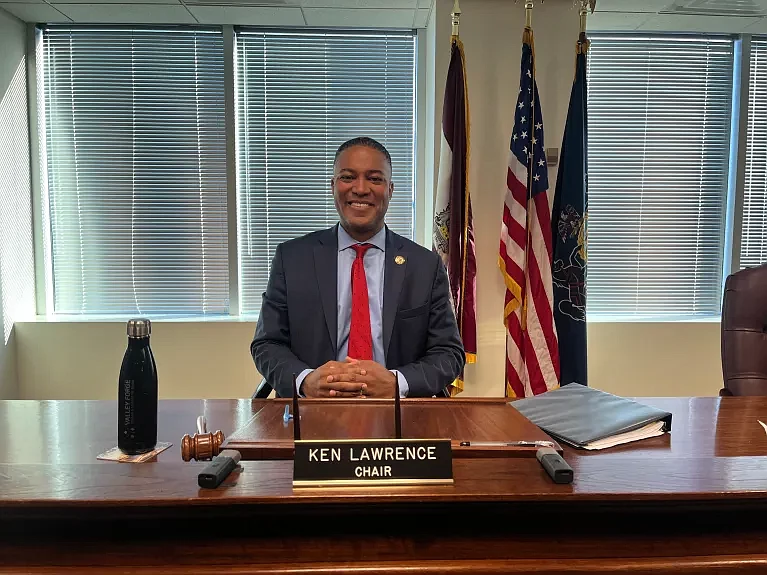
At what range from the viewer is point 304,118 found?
3.28 meters

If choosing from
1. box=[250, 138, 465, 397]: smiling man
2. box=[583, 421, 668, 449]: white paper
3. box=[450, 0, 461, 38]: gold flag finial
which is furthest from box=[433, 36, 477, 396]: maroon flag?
box=[583, 421, 668, 449]: white paper

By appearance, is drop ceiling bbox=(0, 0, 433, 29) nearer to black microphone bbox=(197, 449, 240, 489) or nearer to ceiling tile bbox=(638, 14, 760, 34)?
ceiling tile bbox=(638, 14, 760, 34)

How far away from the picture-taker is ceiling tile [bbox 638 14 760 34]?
120 inches

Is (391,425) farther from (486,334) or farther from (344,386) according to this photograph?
(486,334)

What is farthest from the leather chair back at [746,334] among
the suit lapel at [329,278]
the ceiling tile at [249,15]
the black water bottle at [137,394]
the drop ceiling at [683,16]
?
the ceiling tile at [249,15]

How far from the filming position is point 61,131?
324 cm

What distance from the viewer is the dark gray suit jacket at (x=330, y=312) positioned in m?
1.79

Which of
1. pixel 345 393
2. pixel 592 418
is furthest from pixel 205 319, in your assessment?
pixel 592 418

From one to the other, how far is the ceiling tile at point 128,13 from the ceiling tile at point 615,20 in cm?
237

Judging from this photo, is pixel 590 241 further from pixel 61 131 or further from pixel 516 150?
pixel 61 131

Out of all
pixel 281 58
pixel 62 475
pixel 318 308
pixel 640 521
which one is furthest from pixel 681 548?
pixel 281 58

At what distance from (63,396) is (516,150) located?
9.90ft

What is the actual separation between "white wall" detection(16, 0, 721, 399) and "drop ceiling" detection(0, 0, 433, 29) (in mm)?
228

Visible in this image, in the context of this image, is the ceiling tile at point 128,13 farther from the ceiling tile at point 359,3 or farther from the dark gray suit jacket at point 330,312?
the dark gray suit jacket at point 330,312
